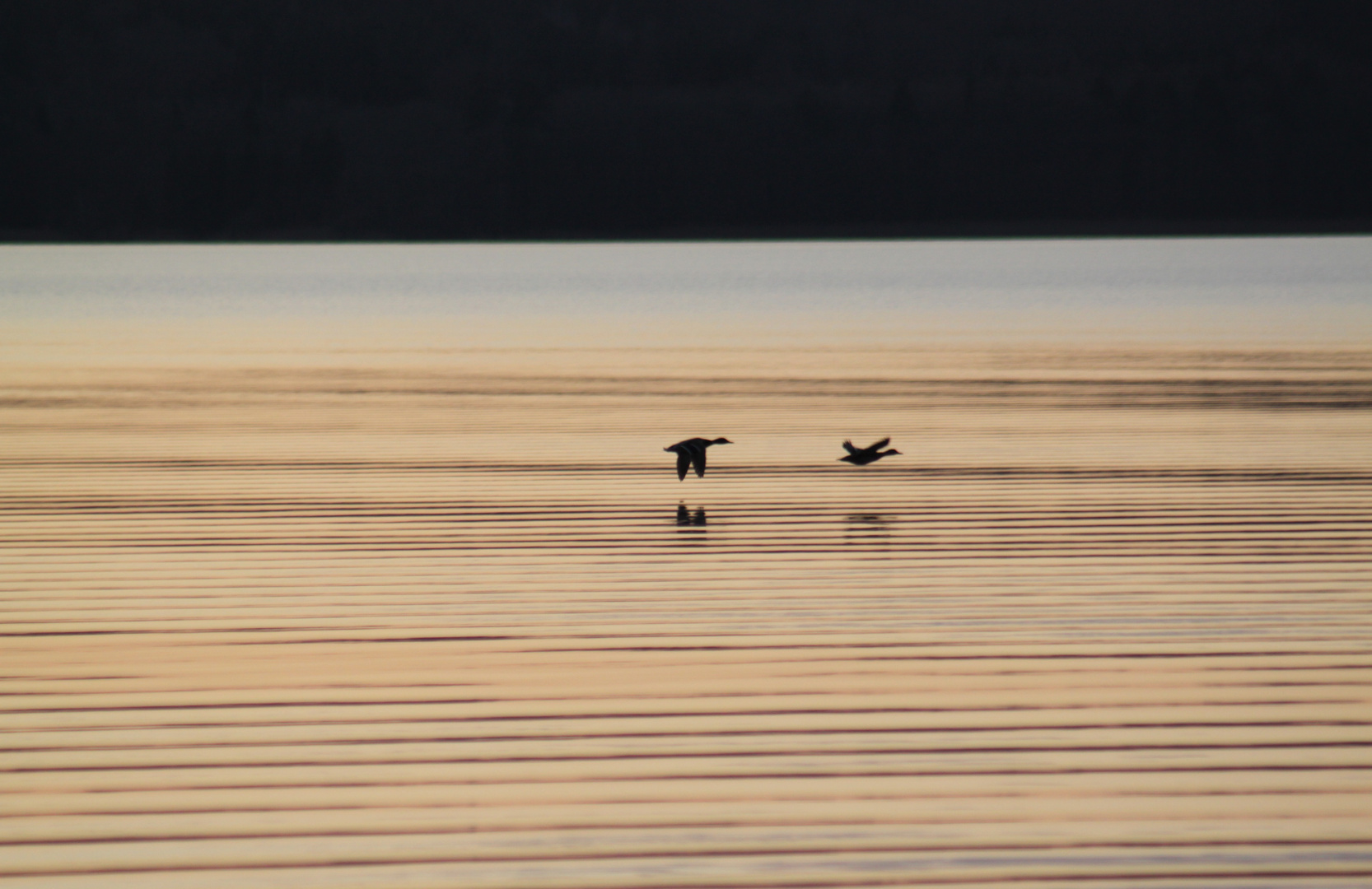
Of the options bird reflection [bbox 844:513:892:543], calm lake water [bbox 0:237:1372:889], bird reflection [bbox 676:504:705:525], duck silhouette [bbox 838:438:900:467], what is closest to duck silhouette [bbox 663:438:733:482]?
calm lake water [bbox 0:237:1372:889]

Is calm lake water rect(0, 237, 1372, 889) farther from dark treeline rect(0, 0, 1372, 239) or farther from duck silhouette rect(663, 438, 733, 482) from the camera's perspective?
dark treeline rect(0, 0, 1372, 239)

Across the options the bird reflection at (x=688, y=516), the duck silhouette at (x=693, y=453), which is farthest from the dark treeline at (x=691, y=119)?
the bird reflection at (x=688, y=516)

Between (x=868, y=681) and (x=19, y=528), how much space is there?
18.5ft

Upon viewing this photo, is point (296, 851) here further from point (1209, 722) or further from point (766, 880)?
point (1209, 722)

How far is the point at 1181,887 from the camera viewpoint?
4473 mm

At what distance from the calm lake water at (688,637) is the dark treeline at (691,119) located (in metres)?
128

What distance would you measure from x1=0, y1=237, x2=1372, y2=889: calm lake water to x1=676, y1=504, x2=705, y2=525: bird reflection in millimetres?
45

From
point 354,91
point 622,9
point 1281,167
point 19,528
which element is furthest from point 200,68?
point 19,528

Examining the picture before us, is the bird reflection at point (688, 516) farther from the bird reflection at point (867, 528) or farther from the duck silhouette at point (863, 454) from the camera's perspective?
the duck silhouette at point (863, 454)

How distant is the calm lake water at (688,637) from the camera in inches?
190

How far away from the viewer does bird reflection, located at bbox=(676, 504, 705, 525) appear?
977cm

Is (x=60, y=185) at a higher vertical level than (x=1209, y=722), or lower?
higher

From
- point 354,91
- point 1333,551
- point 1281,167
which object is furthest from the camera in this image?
point 354,91

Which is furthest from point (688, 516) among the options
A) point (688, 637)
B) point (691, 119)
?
point (691, 119)
